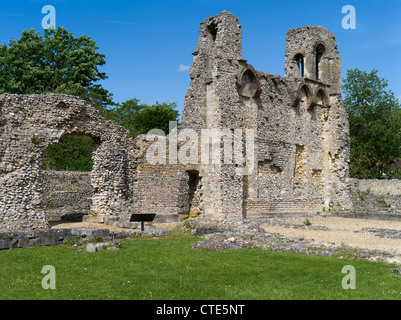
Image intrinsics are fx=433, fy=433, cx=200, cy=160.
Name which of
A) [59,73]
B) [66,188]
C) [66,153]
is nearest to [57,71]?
[59,73]

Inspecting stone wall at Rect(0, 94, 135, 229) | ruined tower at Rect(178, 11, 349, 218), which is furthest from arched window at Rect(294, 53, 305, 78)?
stone wall at Rect(0, 94, 135, 229)

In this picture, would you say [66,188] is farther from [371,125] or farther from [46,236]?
[371,125]

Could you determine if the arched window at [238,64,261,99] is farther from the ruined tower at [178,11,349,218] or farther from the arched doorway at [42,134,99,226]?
the arched doorway at [42,134,99,226]

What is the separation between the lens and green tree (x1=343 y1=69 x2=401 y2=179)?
3578 cm

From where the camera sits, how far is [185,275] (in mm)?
8039

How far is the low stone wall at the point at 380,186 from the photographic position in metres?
25.0

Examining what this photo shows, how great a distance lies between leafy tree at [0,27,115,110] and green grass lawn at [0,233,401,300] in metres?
21.5

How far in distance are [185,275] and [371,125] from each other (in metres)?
32.3

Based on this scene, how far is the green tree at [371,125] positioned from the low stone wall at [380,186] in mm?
10013

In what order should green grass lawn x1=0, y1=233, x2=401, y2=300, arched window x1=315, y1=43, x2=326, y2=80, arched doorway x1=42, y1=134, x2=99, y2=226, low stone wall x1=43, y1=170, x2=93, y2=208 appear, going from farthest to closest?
1. arched window x1=315, y1=43, x2=326, y2=80
2. low stone wall x1=43, y1=170, x2=93, y2=208
3. arched doorway x1=42, y1=134, x2=99, y2=226
4. green grass lawn x1=0, y1=233, x2=401, y2=300

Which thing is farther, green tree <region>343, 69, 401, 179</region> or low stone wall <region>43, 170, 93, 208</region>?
green tree <region>343, 69, 401, 179</region>

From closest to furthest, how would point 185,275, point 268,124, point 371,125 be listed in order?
point 185,275 < point 268,124 < point 371,125

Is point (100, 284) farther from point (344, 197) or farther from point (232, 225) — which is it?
point (344, 197)
